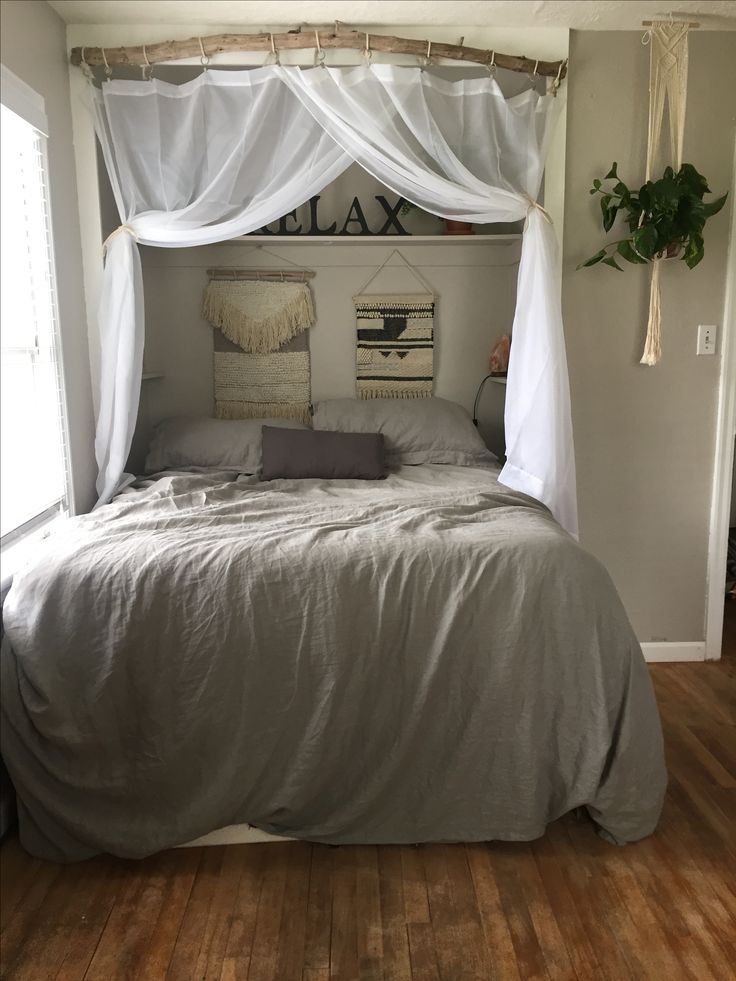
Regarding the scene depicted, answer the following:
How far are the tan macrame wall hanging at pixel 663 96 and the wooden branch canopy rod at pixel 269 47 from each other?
0.61 meters

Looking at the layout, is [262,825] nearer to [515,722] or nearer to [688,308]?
[515,722]

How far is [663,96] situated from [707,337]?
885 millimetres

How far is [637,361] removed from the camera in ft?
10.8

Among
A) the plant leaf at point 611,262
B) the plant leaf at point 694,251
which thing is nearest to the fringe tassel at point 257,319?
the plant leaf at point 611,262

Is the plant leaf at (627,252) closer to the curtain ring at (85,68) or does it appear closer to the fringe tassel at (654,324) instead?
the fringe tassel at (654,324)

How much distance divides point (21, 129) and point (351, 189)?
1.58 metres

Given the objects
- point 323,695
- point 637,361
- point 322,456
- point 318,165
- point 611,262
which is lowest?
point 323,695

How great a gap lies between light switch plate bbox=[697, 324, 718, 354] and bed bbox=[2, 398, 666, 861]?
→ 1428 mm

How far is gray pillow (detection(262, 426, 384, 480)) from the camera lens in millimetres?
3246

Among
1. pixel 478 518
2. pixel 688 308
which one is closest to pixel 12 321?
pixel 478 518

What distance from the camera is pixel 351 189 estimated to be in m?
3.74

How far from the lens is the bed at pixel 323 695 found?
2.16 meters

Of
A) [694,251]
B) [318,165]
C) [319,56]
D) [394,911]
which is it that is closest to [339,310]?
[318,165]

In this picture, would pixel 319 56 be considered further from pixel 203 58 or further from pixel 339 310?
pixel 339 310
